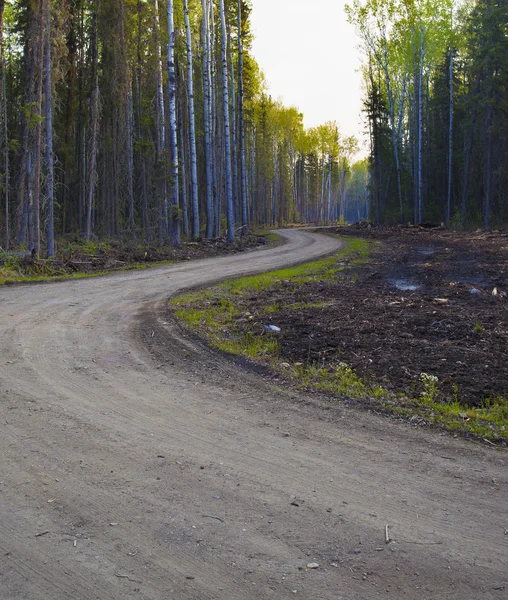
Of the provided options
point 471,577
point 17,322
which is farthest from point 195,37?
point 471,577

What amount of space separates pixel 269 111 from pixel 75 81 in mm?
32143

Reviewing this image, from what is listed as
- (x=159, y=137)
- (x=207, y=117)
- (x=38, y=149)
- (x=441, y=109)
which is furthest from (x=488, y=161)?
(x=38, y=149)

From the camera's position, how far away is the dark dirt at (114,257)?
1404 centimetres

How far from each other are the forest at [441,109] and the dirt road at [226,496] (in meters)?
31.0

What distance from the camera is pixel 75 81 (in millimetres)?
27703

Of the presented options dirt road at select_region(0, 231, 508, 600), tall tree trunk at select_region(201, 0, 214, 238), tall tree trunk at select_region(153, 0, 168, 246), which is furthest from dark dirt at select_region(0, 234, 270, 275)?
dirt road at select_region(0, 231, 508, 600)

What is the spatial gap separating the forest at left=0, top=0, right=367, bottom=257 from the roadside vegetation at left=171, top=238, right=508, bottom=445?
814cm

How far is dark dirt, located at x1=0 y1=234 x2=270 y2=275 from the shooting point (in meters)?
14.0

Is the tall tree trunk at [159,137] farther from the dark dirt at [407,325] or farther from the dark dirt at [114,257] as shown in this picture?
the dark dirt at [407,325]

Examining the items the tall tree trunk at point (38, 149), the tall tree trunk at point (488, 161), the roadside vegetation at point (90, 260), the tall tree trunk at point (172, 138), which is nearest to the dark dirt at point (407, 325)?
the roadside vegetation at point (90, 260)

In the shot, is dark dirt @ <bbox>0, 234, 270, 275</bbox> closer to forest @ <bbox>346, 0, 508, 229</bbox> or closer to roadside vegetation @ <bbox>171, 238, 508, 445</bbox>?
roadside vegetation @ <bbox>171, 238, 508, 445</bbox>

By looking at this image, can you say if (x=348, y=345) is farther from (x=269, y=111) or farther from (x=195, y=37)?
(x=269, y=111)

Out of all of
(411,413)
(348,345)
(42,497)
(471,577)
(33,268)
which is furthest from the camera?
(33,268)

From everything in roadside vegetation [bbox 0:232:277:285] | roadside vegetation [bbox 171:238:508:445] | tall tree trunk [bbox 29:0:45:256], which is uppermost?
tall tree trunk [bbox 29:0:45:256]
